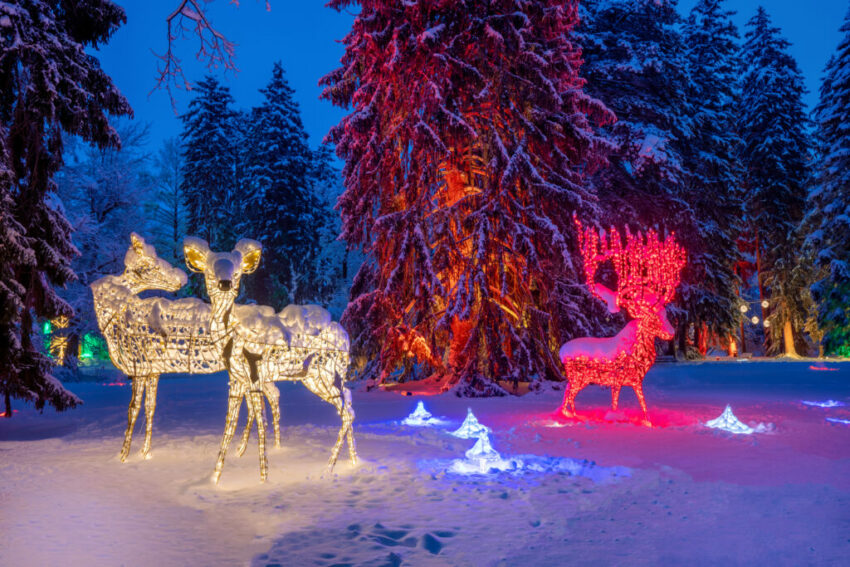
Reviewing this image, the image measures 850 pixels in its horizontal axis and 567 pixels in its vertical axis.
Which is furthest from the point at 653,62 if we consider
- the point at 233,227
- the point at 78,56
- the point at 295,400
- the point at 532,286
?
the point at 233,227

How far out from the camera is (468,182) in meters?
16.5

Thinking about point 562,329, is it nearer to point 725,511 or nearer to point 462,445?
point 462,445

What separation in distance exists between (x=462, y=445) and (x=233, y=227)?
28207 mm

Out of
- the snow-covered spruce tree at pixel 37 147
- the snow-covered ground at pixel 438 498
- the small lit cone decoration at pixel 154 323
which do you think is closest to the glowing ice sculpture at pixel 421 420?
the snow-covered ground at pixel 438 498

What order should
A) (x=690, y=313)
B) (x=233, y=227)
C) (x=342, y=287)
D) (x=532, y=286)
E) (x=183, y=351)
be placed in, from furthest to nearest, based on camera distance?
(x=342, y=287) < (x=233, y=227) < (x=690, y=313) < (x=532, y=286) < (x=183, y=351)

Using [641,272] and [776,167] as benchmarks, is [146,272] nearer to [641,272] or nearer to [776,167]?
[641,272]

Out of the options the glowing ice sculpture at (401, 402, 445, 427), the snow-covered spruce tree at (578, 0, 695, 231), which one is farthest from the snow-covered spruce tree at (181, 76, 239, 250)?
the glowing ice sculpture at (401, 402, 445, 427)

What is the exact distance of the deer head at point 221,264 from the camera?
20.3 ft

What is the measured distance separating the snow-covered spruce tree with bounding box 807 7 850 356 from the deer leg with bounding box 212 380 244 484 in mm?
24428

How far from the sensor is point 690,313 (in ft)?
84.1

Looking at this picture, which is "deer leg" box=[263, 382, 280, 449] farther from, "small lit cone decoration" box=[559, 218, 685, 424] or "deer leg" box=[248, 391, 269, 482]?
"small lit cone decoration" box=[559, 218, 685, 424]

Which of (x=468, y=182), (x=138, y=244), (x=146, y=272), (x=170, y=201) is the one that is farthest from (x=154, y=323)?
(x=170, y=201)

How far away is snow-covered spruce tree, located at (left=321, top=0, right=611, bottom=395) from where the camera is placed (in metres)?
14.9

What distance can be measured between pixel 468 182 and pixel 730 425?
9309 mm
